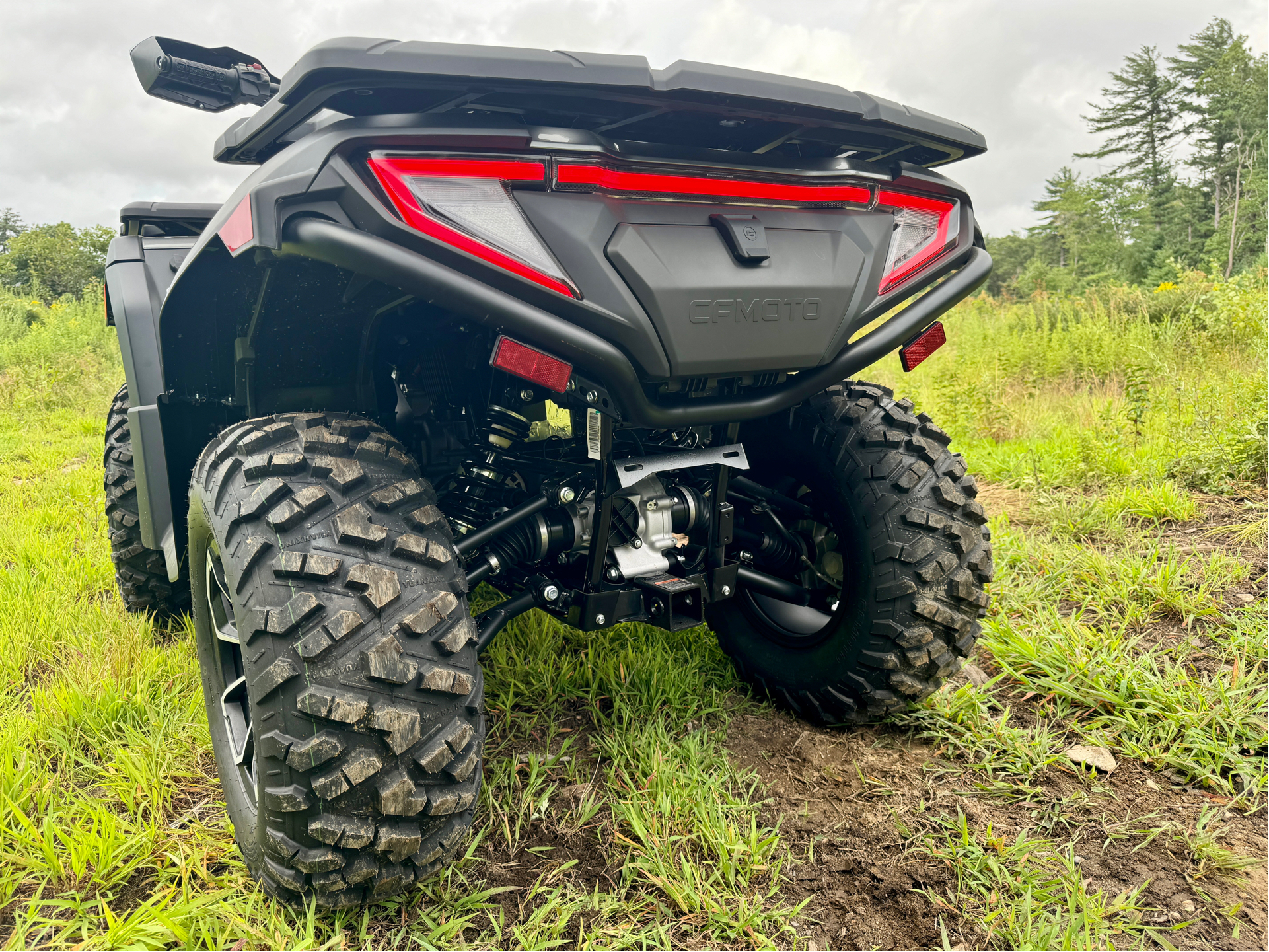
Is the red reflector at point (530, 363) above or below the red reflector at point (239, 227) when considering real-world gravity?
below

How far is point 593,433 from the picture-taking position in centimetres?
164

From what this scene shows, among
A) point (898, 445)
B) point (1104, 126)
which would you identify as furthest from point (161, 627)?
point (1104, 126)

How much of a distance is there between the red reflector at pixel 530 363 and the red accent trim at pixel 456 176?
4.6 inches

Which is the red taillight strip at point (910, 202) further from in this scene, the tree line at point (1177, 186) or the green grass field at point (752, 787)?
the tree line at point (1177, 186)

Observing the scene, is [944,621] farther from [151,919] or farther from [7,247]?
[7,247]

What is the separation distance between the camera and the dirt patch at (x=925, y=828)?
156 cm

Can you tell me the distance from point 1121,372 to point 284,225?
20.6ft

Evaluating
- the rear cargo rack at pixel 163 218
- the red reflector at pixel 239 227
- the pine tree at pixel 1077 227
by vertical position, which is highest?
the pine tree at pixel 1077 227

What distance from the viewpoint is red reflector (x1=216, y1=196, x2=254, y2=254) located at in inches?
50.5

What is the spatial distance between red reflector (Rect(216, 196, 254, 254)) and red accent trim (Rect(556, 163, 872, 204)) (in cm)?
50

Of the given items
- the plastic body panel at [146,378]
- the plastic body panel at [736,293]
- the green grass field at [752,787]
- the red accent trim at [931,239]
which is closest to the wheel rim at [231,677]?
the green grass field at [752,787]

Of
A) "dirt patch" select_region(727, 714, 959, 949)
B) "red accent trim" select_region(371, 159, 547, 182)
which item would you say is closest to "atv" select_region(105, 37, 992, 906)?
"red accent trim" select_region(371, 159, 547, 182)

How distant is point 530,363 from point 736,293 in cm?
40

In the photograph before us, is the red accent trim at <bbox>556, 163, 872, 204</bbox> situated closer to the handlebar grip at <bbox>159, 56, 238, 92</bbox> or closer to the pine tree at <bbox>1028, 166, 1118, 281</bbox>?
the handlebar grip at <bbox>159, 56, 238, 92</bbox>
